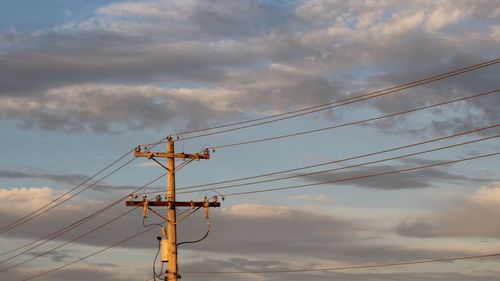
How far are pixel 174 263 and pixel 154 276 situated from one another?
1.93m

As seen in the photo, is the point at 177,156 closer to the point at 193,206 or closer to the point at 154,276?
the point at 193,206

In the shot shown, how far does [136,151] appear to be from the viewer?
177 ft

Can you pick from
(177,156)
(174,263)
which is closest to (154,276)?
(174,263)

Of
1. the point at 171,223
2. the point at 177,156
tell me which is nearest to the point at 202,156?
the point at 177,156

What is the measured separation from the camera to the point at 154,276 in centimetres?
5216

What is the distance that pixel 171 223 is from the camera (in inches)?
Result: 2029

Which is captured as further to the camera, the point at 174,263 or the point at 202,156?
the point at 202,156

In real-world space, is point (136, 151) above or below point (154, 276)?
above

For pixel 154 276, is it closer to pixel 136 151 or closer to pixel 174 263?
pixel 174 263

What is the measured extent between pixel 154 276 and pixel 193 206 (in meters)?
4.10

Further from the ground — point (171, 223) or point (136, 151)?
point (136, 151)

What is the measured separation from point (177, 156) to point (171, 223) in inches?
164

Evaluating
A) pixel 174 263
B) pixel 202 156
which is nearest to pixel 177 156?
pixel 202 156

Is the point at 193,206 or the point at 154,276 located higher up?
the point at 193,206
